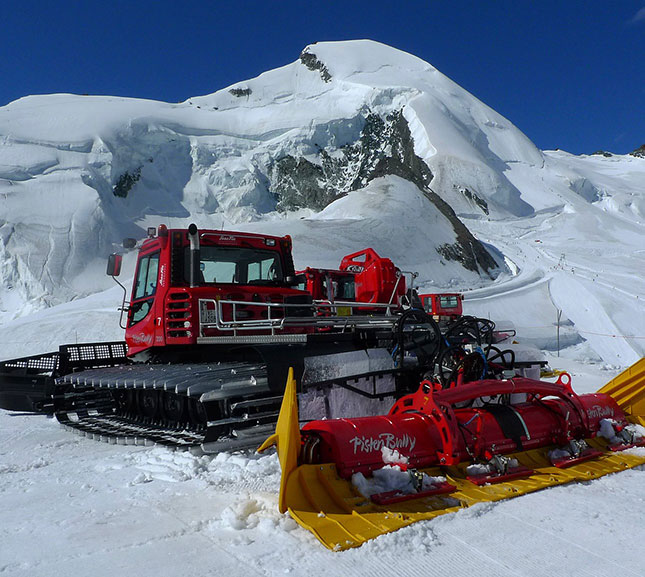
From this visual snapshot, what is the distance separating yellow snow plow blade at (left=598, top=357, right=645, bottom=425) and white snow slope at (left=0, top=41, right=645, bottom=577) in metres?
1.49

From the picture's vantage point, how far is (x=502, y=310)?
2438 centimetres

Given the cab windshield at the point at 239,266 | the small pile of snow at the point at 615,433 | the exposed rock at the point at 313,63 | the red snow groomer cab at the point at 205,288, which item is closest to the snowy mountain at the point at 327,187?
the exposed rock at the point at 313,63

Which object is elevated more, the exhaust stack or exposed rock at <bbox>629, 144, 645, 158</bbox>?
exposed rock at <bbox>629, 144, 645, 158</bbox>

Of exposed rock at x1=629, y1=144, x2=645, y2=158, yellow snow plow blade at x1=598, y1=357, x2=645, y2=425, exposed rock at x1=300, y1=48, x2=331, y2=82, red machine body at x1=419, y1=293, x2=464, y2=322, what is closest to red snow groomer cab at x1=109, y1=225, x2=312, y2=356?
yellow snow plow blade at x1=598, y1=357, x2=645, y2=425

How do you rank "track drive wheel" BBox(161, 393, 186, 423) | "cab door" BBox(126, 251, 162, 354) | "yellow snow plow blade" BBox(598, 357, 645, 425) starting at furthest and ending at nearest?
"cab door" BBox(126, 251, 162, 354)
"track drive wheel" BBox(161, 393, 186, 423)
"yellow snow plow blade" BBox(598, 357, 645, 425)

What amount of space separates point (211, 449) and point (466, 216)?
177 feet

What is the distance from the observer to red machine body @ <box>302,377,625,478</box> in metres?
3.50

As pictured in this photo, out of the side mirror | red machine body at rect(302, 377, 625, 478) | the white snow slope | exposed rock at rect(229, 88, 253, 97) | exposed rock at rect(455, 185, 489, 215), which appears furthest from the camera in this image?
exposed rock at rect(229, 88, 253, 97)

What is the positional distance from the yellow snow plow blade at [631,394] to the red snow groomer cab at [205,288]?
3184 millimetres

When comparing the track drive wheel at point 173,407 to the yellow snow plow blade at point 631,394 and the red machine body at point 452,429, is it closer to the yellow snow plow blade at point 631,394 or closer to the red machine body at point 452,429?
the red machine body at point 452,429

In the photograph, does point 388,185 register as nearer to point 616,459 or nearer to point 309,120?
point 309,120

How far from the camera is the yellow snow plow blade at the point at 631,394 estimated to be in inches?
206

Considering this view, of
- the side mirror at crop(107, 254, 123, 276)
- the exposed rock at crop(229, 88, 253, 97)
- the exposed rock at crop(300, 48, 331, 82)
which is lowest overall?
the side mirror at crop(107, 254, 123, 276)

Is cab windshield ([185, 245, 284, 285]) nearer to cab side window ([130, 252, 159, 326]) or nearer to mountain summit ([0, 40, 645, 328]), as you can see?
cab side window ([130, 252, 159, 326])
